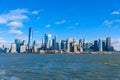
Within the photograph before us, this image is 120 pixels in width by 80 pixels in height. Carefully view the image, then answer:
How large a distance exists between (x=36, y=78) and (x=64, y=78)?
17.1 ft

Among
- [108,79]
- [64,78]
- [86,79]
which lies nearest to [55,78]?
[64,78]

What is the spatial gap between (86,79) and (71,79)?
8.81 ft

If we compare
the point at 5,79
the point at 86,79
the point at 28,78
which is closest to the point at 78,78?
the point at 86,79

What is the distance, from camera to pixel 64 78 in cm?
5353

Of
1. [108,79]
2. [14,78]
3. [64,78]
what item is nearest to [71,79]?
[64,78]

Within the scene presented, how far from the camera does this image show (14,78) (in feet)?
179

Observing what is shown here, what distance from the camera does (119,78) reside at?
52.9 metres

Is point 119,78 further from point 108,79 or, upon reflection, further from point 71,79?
point 71,79

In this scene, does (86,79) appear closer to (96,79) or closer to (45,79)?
(96,79)

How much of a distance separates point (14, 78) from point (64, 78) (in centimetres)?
931

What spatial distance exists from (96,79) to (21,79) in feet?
44.1

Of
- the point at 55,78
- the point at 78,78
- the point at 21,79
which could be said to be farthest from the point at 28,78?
the point at 78,78

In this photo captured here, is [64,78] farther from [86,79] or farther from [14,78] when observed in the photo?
[14,78]

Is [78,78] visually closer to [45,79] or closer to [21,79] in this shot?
[45,79]
